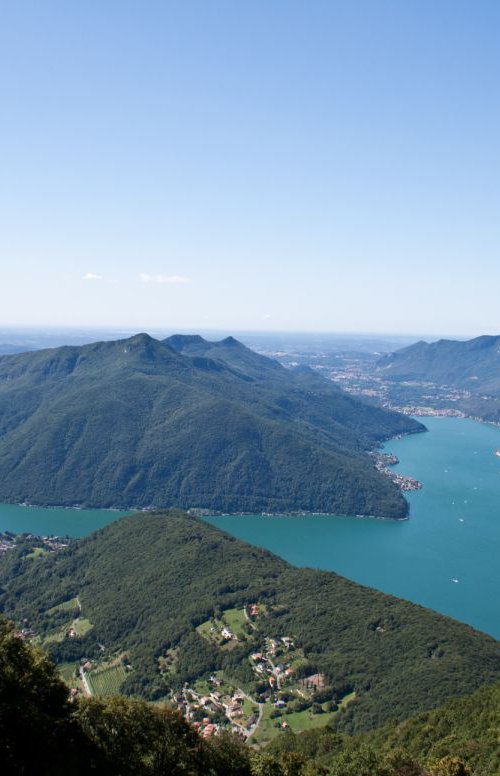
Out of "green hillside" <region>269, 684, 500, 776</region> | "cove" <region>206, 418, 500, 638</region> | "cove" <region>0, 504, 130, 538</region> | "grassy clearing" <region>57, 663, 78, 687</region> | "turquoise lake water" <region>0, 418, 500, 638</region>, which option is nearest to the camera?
"green hillside" <region>269, 684, 500, 776</region>

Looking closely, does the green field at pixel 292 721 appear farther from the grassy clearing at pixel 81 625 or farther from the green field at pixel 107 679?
the grassy clearing at pixel 81 625

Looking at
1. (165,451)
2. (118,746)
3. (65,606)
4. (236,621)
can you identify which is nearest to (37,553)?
(65,606)

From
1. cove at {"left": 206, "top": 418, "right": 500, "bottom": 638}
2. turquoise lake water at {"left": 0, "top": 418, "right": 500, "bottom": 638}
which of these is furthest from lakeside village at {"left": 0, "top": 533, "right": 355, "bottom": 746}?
turquoise lake water at {"left": 0, "top": 418, "right": 500, "bottom": 638}

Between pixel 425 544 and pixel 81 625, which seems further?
pixel 425 544

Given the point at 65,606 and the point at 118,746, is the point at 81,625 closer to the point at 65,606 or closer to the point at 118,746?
the point at 65,606

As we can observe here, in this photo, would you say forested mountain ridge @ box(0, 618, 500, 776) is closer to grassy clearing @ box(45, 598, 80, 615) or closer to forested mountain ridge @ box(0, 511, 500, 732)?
forested mountain ridge @ box(0, 511, 500, 732)
